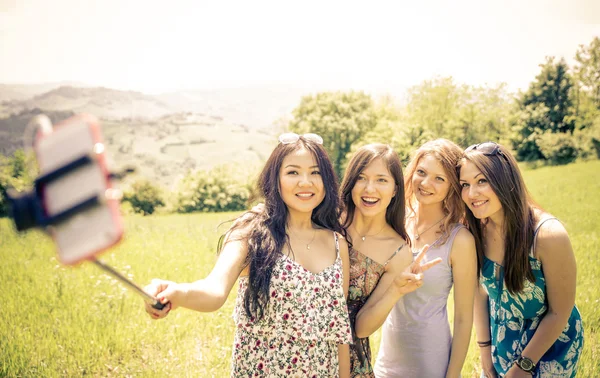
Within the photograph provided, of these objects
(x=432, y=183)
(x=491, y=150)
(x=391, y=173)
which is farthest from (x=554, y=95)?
(x=391, y=173)

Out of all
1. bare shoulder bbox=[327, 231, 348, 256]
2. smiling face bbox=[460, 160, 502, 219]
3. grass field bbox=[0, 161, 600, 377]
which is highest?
smiling face bbox=[460, 160, 502, 219]

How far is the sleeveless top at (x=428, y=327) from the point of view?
2709 millimetres

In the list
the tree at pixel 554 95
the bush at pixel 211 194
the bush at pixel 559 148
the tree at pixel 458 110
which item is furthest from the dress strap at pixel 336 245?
the tree at pixel 458 110

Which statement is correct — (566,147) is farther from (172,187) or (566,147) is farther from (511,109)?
(172,187)

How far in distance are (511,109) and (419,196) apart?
1083 inches

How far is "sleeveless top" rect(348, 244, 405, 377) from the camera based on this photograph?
2.64 meters

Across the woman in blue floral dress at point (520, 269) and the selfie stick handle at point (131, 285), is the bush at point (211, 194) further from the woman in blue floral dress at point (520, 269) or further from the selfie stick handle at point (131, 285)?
the selfie stick handle at point (131, 285)

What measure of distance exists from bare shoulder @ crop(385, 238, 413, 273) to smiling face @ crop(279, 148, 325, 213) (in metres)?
0.64

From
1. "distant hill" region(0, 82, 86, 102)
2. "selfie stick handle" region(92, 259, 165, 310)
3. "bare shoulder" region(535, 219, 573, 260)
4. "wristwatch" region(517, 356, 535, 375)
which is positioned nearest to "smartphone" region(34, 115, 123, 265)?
"selfie stick handle" region(92, 259, 165, 310)

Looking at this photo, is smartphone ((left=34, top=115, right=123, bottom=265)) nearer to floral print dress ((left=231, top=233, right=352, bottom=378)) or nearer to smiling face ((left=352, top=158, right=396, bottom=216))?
floral print dress ((left=231, top=233, right=352, bottom=378))

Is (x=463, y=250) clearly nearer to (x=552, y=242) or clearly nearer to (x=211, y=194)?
(x=552, y=242)

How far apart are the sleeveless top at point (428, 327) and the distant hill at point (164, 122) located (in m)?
2.10

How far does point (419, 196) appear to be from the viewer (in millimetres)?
2961

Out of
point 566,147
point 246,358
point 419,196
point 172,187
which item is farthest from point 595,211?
point 172,187
